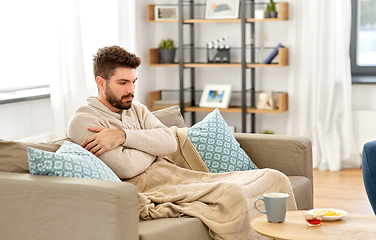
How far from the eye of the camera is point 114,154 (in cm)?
225

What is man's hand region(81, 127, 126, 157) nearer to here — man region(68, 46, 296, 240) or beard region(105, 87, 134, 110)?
man region(68, 46, 296, 240)

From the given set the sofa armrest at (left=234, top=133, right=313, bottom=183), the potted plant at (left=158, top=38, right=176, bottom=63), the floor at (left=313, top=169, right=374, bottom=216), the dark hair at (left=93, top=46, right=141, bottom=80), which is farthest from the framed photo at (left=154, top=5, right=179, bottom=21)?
the dark hair at (left=93, top=46, right=141, bottom=80)

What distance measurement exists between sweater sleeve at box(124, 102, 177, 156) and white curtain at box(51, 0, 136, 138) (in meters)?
1.11

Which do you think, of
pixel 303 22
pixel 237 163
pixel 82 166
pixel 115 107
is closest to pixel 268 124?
pixel 303 22

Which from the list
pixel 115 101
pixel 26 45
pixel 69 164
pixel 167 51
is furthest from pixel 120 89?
pixel 167 51

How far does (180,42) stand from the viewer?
4875 millimetres

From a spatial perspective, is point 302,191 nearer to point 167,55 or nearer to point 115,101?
point 115,101

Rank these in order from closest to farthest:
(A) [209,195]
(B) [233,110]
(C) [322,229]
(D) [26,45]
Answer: (C) [322,229] → (A) [209,195] → (D) [26,45] → (B) [233,110]

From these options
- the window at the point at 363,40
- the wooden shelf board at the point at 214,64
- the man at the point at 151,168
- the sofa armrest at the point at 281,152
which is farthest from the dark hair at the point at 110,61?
the window at the point at 363,40

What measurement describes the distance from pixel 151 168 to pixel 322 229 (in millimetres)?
901

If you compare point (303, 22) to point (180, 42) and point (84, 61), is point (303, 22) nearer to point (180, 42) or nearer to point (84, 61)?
point (180, 42)

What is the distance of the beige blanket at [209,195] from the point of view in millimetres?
2104

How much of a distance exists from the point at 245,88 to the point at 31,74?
1.98 meters

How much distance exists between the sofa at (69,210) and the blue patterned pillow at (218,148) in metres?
0.65
